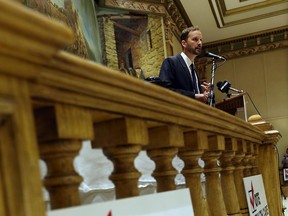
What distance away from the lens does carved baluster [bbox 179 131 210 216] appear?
112 centimetres

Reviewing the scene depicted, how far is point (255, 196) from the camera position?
177 cm

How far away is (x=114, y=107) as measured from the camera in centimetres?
71

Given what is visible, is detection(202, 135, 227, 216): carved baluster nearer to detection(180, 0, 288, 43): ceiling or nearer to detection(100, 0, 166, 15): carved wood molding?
detection(100, 0, 166, 15): carved wood molding

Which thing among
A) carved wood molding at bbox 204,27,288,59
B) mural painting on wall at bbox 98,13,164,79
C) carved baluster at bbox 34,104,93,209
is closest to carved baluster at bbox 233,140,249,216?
carved baluster at bbox 34,104,93,209

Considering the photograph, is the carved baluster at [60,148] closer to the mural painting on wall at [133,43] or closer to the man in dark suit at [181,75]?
the man in dark suit at [181,75]

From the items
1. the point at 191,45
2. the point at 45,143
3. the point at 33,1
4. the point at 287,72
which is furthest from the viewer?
the point at 287,72

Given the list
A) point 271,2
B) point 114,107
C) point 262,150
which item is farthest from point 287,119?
point 114,107

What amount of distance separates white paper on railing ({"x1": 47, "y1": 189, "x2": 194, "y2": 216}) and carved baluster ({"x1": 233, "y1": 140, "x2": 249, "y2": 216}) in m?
0.78

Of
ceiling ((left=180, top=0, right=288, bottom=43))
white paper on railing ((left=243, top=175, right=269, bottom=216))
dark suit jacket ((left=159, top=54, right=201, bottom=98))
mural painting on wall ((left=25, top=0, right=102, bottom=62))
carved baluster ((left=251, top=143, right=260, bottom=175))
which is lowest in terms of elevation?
white paper on railing ((left=243, top=175, right=269, bottom=216))

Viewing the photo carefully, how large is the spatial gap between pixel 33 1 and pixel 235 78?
23.4 feet

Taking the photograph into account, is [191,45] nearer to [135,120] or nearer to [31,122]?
[135,120]

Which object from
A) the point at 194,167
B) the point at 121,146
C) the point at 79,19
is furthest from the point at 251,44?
the point at 121,146

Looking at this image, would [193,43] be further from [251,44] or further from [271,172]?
[251,44]

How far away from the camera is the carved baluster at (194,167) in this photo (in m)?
1.12
